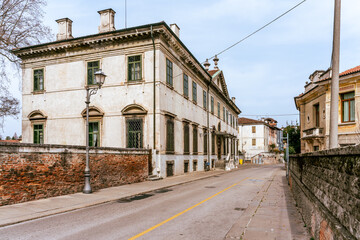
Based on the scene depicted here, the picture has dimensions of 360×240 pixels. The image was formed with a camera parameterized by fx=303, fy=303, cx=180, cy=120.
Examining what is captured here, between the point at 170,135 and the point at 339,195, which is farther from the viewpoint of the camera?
the point at 170,135

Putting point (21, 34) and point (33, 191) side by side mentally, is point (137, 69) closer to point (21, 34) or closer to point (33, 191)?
point (21, 34)

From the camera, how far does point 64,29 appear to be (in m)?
26.2

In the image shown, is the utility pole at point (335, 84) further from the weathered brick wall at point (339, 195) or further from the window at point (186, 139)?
the window at point (186, 139)

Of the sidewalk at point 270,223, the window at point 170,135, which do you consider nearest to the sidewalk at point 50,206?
the sidewalk at point 270,223

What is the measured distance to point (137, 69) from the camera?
74.1 ft

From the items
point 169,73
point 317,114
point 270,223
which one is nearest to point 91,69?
point 169,73

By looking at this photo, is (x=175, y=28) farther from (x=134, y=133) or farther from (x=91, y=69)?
(x=134, y=133)

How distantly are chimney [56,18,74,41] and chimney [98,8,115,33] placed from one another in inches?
143

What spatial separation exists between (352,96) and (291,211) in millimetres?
18778

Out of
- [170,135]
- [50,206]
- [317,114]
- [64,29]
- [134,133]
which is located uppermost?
[64,29]

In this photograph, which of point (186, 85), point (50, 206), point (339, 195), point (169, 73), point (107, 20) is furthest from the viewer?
point (186, 85)

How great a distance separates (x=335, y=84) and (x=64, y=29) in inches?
936

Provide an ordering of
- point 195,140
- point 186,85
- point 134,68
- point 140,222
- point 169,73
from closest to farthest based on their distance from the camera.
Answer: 1. point 140,222
2. point 134,68
3. point 169,73
4. point 186,85
5. point 195,140

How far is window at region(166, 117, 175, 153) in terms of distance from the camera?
23188 mm
